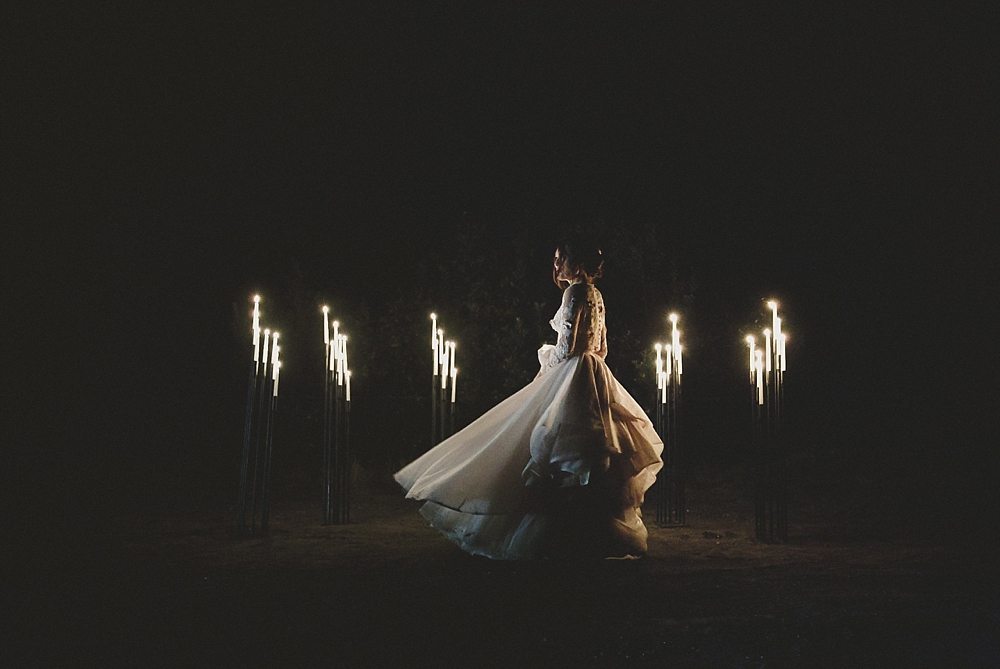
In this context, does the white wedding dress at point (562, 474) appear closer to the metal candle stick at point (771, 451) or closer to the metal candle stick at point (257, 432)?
the metal candle stick at point (771, 451)

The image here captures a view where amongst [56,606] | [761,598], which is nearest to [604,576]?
[761,598]

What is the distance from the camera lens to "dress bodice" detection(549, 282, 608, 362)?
5.69 metres

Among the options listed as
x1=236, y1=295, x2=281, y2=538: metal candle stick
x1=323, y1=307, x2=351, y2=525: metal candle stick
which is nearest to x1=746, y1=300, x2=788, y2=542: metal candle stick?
x1=323, y1=307, x2=351, y2=525: metal candle stick

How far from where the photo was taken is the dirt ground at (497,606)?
311 centimetres

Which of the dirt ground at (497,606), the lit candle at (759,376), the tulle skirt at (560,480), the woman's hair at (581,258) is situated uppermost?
the woman's hair at (581,258)

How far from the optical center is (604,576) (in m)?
4.68

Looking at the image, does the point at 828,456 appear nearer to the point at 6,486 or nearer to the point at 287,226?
the point at 287,226

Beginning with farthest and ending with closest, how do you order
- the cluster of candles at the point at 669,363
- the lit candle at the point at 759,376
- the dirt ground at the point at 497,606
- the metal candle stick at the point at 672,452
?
the metal candle stick at the point at 672,452
the cluster of candles at the point at 669,363
the lit candle at the point at 759,376
the dirt ground at the point at 497,606

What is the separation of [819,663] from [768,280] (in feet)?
31.7

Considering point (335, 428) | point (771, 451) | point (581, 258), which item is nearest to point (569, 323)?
point (581, 258)

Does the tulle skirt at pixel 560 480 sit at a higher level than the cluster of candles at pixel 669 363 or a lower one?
lower

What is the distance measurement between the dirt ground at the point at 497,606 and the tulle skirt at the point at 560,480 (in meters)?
0.18

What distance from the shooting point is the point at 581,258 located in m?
5.88

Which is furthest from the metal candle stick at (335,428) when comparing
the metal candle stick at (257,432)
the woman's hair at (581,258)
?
the woman's hair at (581,258)
